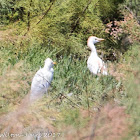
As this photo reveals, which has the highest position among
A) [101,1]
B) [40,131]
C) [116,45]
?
[40,131]

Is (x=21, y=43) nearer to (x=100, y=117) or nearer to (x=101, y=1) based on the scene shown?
(x=101, y=1)

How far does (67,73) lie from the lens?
15.3 ft

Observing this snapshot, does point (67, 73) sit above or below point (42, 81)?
below

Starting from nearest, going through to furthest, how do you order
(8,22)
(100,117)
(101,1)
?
(100,117) → (8,22) → (101,1)

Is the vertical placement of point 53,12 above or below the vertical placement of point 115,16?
above

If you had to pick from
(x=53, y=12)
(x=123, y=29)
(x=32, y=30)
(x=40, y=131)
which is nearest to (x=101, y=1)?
(x=123, y=29)

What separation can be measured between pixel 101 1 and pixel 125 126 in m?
4.74

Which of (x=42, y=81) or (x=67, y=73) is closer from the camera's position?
(x=42, y=81)

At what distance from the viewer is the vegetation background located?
181 centimetres

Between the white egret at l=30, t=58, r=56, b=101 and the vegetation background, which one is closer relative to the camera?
the vegetation background

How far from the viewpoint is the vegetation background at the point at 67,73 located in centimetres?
181

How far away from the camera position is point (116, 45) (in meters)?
6.70

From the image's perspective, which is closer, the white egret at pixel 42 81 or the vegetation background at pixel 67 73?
the vegetation background at pixel 67 73

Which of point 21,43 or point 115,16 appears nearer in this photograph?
point 21,43
